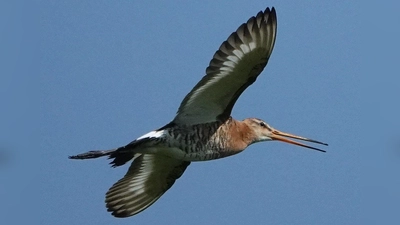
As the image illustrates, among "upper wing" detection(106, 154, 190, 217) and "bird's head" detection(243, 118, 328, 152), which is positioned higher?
"bird's head" detection(243, 118, 328, 152)

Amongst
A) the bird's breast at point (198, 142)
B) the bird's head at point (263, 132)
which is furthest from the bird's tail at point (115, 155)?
the bird's head at point (263, 132)

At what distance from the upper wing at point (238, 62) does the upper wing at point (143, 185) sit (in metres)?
1.26

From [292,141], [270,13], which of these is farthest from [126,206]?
[270,13]

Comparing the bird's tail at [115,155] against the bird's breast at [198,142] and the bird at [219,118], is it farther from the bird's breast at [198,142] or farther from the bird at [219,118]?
the bird's breast at [198,142]

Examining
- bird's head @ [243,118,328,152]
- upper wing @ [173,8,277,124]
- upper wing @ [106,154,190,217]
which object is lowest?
upper wing @ [106,154,190,217]

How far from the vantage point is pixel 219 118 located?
1127cm

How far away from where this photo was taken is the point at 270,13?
10789 millimetres

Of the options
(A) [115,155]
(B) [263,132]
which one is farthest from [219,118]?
(A) [115,155]

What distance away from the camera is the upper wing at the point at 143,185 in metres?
12.1

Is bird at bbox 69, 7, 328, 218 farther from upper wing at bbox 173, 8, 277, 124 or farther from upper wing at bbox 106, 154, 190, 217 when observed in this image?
upper wing at bbox 106, 154, 190, 217

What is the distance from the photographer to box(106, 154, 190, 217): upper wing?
12.1m

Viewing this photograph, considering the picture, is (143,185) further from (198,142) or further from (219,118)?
(219,118)

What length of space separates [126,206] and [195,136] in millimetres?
1554

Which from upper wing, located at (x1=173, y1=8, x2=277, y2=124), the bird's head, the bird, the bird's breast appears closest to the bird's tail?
the bird
